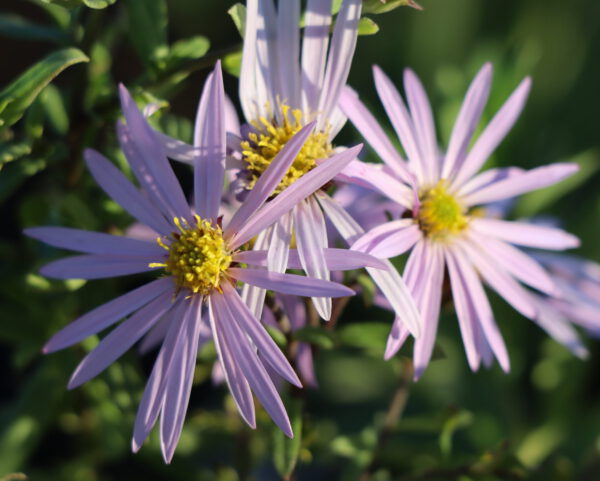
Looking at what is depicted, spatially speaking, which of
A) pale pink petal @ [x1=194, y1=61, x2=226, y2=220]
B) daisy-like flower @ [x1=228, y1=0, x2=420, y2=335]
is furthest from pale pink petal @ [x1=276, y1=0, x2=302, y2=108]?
pale pink petal @ [x1=194, y1=61, x2=226, y2=220]

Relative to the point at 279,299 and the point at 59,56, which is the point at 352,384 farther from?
the point at 59,56

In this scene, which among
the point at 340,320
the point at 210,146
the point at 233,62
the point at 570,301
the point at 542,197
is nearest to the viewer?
the point at 210,146

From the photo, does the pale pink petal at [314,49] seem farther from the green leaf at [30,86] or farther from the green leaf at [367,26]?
the green leaf at [30,86]

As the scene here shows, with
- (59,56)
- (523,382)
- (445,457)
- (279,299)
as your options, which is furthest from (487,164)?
(59,56)

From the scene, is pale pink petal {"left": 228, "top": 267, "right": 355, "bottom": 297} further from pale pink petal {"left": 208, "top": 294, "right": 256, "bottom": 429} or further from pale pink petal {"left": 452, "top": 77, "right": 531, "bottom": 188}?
pale pink petal {"left": 452, "top": 77, "right": 531, "bottom": 188}

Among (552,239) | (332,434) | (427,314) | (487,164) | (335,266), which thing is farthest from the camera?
(487,164)

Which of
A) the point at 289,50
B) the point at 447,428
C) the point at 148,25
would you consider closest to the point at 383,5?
the point at 289,50

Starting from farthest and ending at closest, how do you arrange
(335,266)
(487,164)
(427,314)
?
(487,164) → (427,314) → (335,266)

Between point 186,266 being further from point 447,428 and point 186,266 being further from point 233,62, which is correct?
point 447,428
